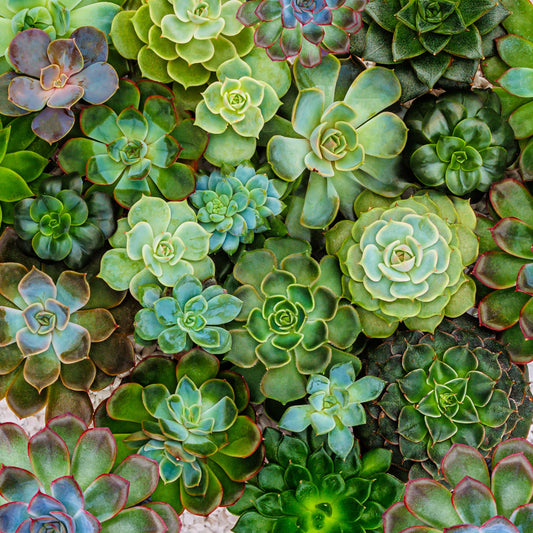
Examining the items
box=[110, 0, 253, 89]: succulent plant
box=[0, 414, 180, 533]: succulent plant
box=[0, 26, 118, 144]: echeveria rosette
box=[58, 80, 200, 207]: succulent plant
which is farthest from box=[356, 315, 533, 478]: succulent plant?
box=[0, 26, 118, 144]: echeveria rosette

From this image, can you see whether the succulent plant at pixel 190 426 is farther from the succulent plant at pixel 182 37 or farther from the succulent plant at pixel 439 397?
the succulent plant at pixel 182 37

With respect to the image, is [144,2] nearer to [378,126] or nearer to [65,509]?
[378,126]

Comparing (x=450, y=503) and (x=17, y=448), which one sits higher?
(x=450, y=503)

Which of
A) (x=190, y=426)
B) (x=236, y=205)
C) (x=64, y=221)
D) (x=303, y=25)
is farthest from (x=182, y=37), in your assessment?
(x=190, y=426)

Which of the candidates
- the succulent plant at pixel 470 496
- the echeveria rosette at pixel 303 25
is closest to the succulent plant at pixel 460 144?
the echeveria rosette at pixel 303 25

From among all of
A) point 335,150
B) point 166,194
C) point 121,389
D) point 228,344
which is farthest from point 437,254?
point 121,389

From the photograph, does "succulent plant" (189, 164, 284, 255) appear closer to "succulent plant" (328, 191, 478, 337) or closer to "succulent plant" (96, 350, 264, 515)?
"succulent plant" (328, 191, 478, 337)
